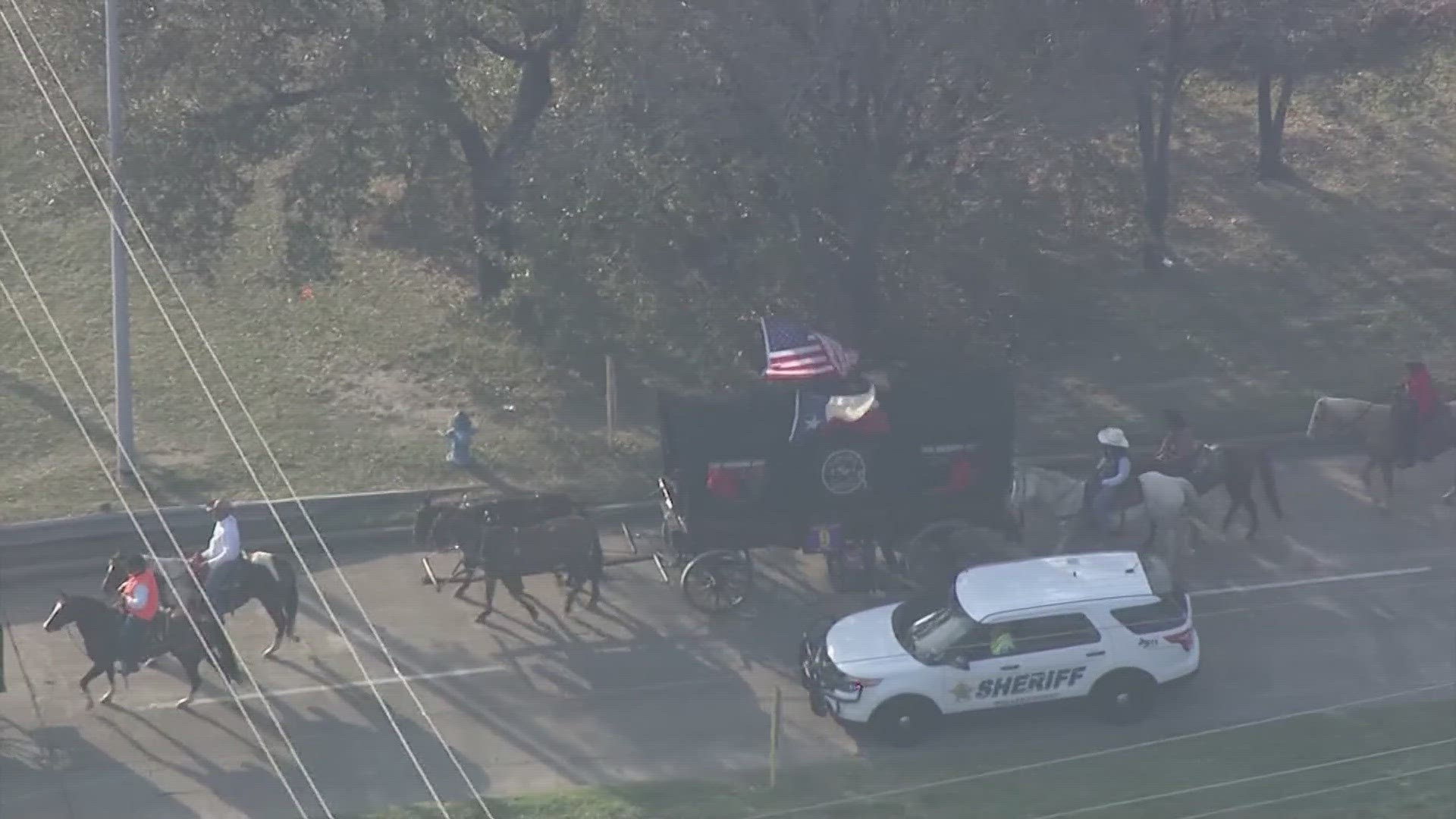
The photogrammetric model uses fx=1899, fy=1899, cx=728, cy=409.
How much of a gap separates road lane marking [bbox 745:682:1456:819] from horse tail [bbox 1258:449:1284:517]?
3.93 m

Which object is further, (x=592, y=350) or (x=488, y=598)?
(x=592, y=350)

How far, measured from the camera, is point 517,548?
18.3 m

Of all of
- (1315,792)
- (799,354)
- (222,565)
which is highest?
(799,354)

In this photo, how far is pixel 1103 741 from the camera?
→ 16.3 metres

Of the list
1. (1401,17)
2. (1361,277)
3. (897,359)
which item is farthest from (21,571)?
(1401,17)

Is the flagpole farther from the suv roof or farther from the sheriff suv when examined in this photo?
the sheriff suv

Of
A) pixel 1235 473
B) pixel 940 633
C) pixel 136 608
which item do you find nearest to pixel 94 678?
pixel 136 608

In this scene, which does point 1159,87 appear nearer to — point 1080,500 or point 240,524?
point 1080,500

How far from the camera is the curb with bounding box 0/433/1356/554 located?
20297mm

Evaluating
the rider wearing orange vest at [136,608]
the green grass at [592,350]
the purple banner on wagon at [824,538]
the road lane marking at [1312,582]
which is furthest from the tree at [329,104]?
the road lane marking at [1312,582]

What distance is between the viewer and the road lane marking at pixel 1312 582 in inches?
775

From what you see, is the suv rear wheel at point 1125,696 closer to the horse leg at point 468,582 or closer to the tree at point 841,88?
the horse leg at point 468,582

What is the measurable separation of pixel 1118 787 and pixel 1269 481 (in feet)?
23.2

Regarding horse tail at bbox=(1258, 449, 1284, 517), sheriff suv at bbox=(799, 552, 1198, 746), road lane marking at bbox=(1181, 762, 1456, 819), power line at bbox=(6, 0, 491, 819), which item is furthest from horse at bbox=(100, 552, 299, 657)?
horse tail at bbox=(1258, 449, 1284, 517)
